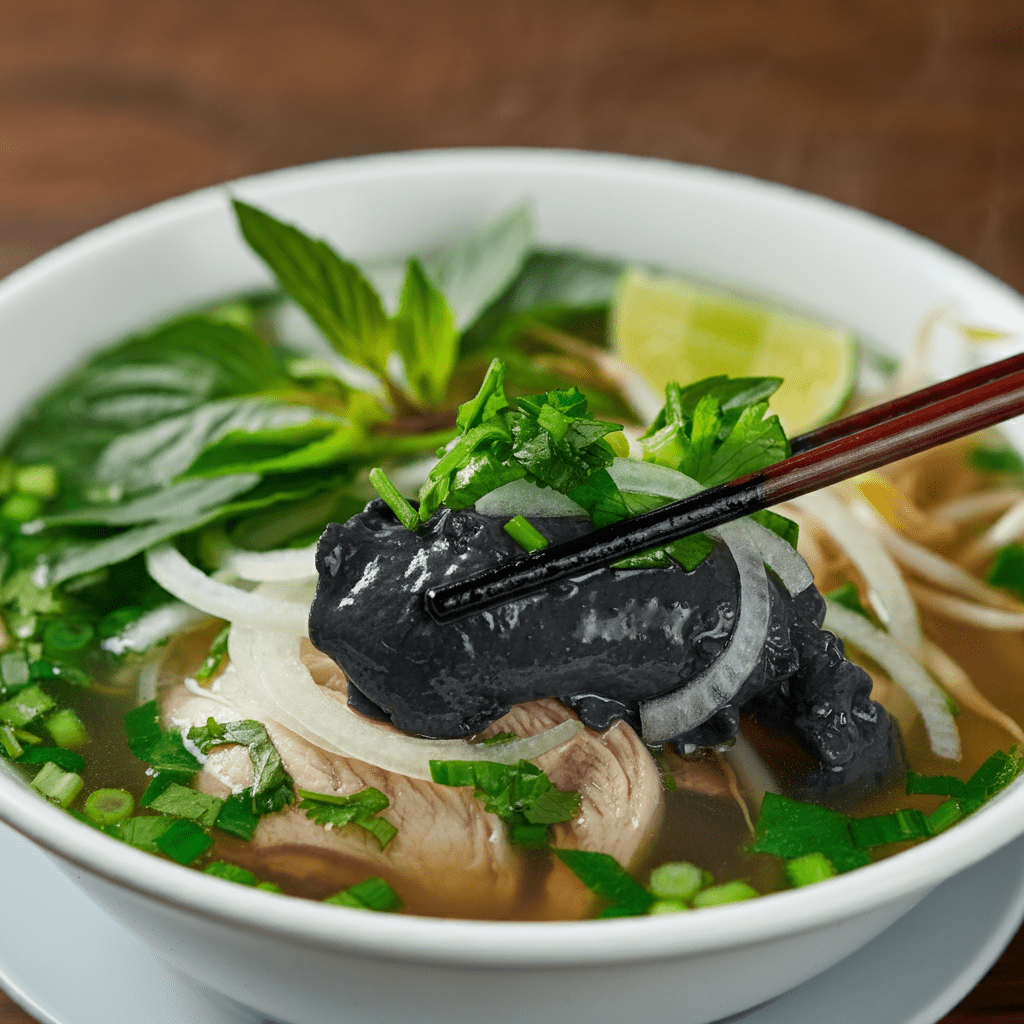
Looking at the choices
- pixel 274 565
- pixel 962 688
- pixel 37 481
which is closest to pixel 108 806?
pixel 274 565

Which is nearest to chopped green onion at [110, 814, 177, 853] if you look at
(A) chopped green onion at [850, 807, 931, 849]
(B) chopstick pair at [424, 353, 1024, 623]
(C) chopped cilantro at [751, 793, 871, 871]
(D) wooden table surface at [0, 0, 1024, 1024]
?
(B) chopstick pair at [424, 353, 1024, 623]

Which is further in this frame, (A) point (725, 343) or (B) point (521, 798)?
(A) point (725, 343)

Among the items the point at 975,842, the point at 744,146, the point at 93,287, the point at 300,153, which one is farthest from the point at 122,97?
the point at 975,842

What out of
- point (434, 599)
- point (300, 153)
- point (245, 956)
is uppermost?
point (300, 153)

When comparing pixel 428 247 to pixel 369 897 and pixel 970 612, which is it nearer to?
pixel 970 612

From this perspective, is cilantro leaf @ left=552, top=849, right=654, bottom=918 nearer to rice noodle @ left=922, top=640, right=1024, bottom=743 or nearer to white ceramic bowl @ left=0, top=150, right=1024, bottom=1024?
white ceramic bowl @ left=0, top=150, right=1024, bottom=1024

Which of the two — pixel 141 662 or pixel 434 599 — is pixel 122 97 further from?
pixel 434 599

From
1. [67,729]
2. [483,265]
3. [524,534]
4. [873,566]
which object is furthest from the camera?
[483,265]
